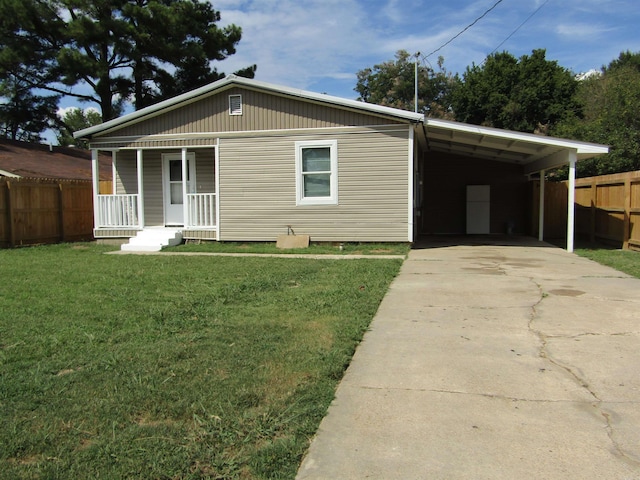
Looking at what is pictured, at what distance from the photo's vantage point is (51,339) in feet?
15.7

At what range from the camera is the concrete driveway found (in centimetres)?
276

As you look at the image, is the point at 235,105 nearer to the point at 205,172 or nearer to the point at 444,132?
the point at 205,172

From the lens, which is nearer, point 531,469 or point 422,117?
point 531,469

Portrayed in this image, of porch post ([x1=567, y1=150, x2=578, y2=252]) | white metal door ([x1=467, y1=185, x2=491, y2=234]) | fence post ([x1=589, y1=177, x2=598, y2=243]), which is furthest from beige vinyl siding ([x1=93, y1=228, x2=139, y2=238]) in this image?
fence post ([x1=589, y1=177, x2=598, y2=243])

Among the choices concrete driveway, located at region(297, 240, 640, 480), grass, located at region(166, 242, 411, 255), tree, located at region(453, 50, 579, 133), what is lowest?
concrete driveway, located at region(297, 240, 640, 480)

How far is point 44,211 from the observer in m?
15.3

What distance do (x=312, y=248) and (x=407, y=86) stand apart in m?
37.4

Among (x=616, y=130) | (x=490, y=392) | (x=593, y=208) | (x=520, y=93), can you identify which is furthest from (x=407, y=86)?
(x=490, y=392)

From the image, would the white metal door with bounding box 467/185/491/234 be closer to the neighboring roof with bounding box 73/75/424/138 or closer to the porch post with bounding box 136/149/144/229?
the neighboring roof with bounding box 73/75/424/138

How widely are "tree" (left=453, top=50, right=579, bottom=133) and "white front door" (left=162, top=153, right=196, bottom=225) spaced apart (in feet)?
85.1

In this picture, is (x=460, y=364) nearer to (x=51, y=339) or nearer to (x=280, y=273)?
(x=51, y=339)

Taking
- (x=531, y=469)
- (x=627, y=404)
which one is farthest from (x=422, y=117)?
(x=531, y=469)

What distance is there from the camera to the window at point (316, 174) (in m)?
13.1

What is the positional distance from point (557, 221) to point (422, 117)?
8732 mm
